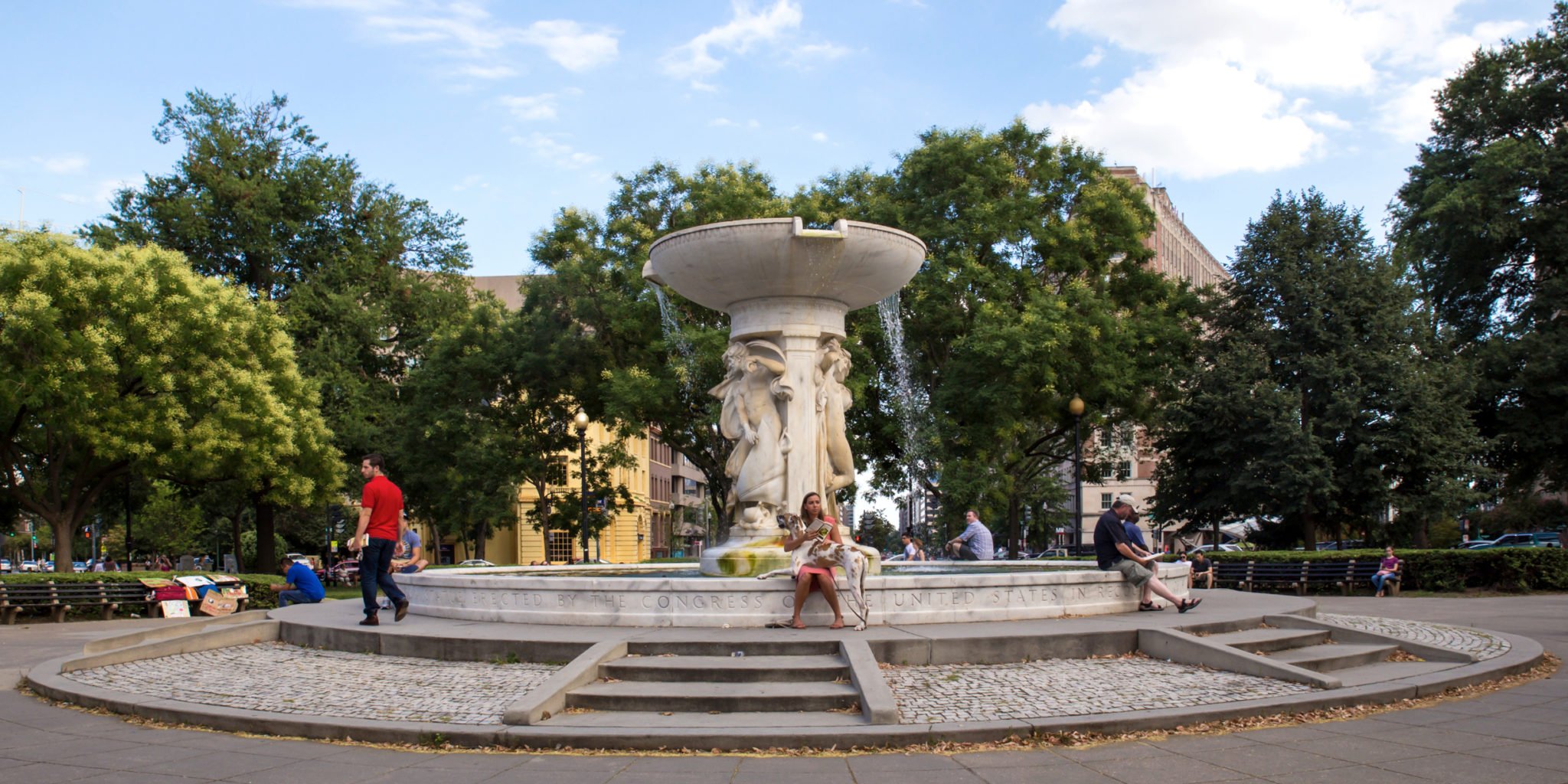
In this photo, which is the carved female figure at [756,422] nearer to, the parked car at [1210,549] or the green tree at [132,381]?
the parked car at [1210,549]

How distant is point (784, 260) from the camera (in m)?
12.5

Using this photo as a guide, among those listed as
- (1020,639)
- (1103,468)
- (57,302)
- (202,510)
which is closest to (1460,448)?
(1103,468)

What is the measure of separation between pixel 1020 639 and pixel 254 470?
74.9 feet

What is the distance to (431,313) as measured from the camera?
36.2m

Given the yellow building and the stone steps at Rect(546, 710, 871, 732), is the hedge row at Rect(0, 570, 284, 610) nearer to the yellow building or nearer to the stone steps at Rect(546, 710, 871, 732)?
the stone steps at Rect(546, 710, 871, 732)

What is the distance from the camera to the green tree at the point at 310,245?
32.6 m

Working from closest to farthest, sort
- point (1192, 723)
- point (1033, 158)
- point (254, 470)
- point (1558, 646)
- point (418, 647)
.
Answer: point (1192, 723)
point (418, 647)
point (1558, 646)
point (254, 470)
point (1033, 158)

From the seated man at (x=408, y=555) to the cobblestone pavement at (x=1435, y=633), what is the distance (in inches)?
410

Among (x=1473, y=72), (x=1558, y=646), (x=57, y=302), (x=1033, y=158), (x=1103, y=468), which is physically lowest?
(x=1558, y=646)

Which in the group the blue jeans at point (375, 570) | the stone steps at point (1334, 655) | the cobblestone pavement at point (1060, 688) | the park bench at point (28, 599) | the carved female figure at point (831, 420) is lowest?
the park bench at point (28, 599)

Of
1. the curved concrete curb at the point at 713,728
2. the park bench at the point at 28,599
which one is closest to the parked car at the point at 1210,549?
the curved concrete curb at the point at 713,728

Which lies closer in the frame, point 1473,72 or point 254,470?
point 254,470

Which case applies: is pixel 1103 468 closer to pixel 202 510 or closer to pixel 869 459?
pixel 869 459

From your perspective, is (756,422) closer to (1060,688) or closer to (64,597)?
(1060,688)
